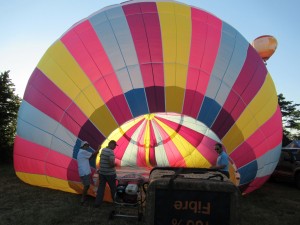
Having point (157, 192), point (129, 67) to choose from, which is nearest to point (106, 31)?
point (129, 67)

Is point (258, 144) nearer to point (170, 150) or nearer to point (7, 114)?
point (170, 150)

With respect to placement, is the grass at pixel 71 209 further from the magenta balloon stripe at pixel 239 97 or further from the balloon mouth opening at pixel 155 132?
the balloon mouth opening at pixel 155 132

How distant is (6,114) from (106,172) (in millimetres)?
7715

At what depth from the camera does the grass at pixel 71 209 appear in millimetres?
5078

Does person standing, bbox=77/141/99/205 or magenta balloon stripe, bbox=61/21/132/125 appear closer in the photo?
person standing, bbox=77/141/99/205

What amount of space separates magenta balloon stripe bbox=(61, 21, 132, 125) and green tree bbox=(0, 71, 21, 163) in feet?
22.7

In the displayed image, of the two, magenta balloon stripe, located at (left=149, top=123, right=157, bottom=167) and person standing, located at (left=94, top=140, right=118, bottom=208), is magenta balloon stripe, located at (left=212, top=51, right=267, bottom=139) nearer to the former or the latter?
person standing, located at (left=94, top=140, right=118, bottom=208)

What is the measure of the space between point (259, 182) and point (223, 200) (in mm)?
4711

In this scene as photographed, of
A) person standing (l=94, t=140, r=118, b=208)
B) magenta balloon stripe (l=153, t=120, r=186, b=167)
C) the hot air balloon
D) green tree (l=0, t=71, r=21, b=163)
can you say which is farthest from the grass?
green tree (l=0, t=71, r=21, b=163)

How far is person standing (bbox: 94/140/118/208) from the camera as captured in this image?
5543 mm

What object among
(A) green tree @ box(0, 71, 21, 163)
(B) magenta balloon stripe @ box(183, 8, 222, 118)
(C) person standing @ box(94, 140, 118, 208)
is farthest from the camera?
(A) green tree @ box(0, 71, 21, 163)

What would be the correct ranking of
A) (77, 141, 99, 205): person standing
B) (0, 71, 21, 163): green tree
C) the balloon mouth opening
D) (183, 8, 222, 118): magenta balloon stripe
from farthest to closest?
(0, 71, 21, 163): green tree
the balloon mouth opening
(183, 8, 222, 118): magenta balloon stripe
(77, 141, 99, 205): person standing

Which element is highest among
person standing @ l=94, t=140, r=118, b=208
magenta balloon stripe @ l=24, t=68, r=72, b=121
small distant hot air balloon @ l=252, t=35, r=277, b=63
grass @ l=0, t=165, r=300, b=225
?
small distant hot air balloon @ l=252, t=35, r=277, b=63

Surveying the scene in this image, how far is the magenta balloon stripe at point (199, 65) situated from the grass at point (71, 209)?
190cm
